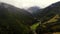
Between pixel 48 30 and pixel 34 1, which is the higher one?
pixel 34 1

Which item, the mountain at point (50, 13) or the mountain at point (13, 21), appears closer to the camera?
the mountain at point (13, 21)

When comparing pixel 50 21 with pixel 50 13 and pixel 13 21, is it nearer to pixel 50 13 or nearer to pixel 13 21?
pixel 50 13

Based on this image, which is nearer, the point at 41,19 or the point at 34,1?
the point at 41,19

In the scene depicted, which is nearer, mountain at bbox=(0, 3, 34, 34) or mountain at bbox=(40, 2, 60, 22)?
mountain at bbox=(0, 3, 34, 34)

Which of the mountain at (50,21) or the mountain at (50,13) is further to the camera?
the mountain at (50,13)

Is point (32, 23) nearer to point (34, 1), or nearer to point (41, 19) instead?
point (41, 19)

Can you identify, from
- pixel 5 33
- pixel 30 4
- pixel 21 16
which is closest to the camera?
pixel 5 33

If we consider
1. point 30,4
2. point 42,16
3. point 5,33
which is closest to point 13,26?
point 5,33

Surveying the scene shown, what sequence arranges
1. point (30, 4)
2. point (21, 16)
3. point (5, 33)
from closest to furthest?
point (5, 33) → point (21, 16) → point (30, 4)

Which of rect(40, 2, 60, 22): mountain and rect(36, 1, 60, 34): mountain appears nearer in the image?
rect(36, 1, 60, 34): mountain

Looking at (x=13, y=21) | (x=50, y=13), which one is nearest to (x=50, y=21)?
(x=50, y=13)

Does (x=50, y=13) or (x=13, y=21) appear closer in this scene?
(x=13, y=21)
